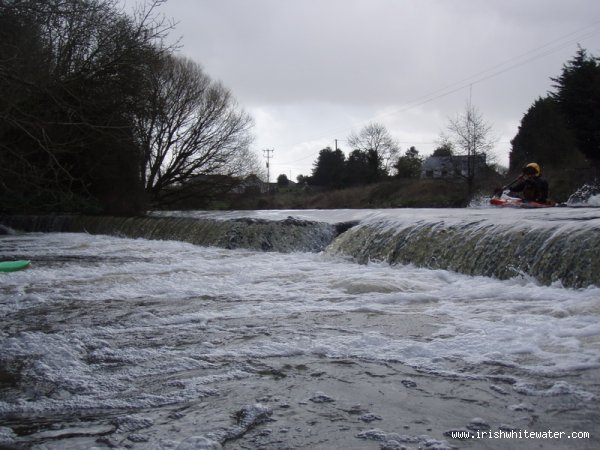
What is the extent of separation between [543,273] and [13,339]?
16.7 feet

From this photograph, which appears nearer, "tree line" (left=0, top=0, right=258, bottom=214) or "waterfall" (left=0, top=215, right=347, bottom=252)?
"tree line" (left=0, top=0, right=258, bottom=214)

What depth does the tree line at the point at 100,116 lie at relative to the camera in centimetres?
734

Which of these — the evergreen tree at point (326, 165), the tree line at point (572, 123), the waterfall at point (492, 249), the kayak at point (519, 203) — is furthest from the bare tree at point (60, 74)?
the evergreen tree at point (326, 165)

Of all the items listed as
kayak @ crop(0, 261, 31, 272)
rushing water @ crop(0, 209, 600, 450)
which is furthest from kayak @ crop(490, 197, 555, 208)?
kayak @ crop(0, 261, 31, 272)

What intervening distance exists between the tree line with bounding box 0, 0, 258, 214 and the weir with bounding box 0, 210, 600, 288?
3058mm

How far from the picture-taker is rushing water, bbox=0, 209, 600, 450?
2447mm

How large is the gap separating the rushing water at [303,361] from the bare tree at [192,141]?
19.9 meters

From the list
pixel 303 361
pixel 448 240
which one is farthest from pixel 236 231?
pixel 303 361

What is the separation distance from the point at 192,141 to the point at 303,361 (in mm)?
24353

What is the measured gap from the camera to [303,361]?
353cm

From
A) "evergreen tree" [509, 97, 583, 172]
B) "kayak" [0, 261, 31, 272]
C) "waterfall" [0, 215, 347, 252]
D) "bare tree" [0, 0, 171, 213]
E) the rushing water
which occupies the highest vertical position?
"evergreen tree" [509, 97, 583, 172]

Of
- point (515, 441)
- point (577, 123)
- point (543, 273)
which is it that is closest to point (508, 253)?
point (543, 273)

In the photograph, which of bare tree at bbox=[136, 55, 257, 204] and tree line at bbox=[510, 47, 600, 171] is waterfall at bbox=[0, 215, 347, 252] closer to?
bare tree at bbox=[136, 55, 257, 204]

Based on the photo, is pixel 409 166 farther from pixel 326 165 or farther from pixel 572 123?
pixel 572 123
